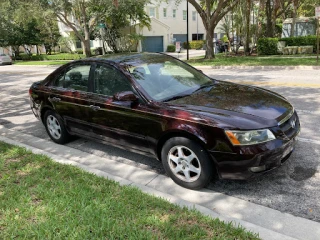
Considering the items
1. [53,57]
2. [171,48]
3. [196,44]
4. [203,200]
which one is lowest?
[203,200]

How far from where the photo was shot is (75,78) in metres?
4.89

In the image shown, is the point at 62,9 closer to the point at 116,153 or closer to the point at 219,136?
the point at 116,153

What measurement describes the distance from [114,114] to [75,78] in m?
1.22

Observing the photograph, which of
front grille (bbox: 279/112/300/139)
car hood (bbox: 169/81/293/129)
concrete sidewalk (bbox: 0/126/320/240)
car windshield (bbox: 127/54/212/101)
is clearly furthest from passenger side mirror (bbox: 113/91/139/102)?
front grille (bbox: 279/112/300/139)

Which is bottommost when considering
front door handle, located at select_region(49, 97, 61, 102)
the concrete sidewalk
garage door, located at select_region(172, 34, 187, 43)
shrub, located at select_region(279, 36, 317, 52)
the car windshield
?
the concrete sidewalk

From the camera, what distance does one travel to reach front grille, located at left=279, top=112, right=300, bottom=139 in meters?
3.38

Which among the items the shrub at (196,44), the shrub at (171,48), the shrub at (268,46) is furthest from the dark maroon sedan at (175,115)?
the shrub at (196,44)

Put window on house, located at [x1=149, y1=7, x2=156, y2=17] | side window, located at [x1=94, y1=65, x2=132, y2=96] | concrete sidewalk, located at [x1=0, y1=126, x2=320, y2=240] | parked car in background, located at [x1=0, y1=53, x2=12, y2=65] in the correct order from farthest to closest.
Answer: window on house, located at [x1=149, y1=7, x2=156, y2=17] < parked car in background, located at [x1=0, y1=53, x2=12, y2=65] < side window, located at [x1=94, y1=65, x2=132, y2=96] < concrete sidewalk, located at [x1=0, y1=126, x2=320, y2=240]

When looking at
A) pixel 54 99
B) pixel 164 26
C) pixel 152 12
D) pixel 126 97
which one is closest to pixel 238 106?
pixel 126 97

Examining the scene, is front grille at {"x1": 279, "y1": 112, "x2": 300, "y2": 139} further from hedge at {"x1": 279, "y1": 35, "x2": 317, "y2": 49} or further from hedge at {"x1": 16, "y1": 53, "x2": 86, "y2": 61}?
hedge at {"x1": 16, "y1": 53, "x2": 86, "y2": 61}

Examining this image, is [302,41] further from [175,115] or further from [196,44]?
[196,44]

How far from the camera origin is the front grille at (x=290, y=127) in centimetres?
338

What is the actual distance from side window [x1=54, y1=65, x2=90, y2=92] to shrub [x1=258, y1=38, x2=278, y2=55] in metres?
19.3

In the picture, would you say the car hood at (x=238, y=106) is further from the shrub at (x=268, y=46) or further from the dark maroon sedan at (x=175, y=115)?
the shrub at (x=268, y=46)
